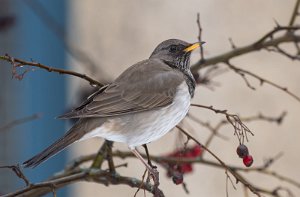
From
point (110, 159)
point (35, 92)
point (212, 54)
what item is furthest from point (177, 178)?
point (35, 92)

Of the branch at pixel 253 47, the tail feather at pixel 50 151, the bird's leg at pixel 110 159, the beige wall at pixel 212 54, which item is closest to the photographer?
Answer: the tail feather at pixel 50 151

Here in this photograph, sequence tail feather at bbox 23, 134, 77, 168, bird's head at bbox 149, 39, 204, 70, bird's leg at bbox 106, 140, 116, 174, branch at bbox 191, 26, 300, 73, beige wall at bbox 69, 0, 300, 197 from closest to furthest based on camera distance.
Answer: tail feather at bbox 23, 134, 77, 168 < bird's leg at bbox 106, 140, 116, 174 < branch at bbox 191, 26, 300, 73 < bird's head at bbox 149, 39, 204, 70 < beige wall at bbox 69, 0, 300, 197

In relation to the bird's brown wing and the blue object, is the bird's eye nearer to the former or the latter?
the bird's brown wing

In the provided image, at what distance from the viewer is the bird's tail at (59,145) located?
3.81 ft

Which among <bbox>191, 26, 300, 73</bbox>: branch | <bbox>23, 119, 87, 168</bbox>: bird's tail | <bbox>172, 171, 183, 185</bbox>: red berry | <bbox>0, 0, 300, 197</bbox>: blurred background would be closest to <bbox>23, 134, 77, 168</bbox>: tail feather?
<bbox>23, 119, 87, 168</bbox>: bird's tail

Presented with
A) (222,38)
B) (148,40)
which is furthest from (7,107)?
(222,38)

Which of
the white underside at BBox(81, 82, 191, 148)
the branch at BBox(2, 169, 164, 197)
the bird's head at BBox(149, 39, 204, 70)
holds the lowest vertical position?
the branch at BBox(2, 169, 164, 197)

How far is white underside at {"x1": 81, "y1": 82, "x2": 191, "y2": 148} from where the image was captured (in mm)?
1351

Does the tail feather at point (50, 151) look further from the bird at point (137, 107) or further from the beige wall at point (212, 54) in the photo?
the beige wall at point (212, 54)

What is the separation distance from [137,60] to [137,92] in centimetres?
145

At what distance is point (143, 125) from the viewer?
137 cm

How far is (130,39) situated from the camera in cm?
290

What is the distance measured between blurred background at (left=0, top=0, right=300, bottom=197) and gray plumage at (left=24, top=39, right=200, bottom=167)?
1014 millimetres

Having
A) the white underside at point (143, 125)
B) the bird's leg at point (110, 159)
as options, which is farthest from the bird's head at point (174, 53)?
the bird's leg at point (110, 159)
